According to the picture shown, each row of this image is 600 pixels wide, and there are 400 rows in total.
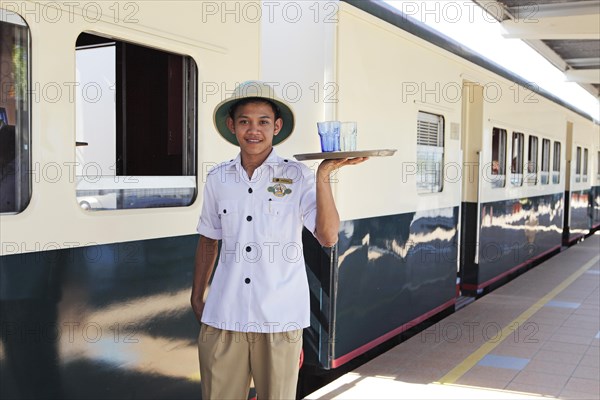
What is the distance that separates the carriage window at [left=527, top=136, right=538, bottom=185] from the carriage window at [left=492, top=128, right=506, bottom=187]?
52.1 inches

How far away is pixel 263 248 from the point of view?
238 centimetres

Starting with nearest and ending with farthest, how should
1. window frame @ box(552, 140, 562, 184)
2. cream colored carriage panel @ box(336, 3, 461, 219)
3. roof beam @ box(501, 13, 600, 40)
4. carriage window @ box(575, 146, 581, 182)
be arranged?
cream colored carriage panel @ box(336, 3, 461, 219)
roof beam @ box(501, 13, 600, 40)
window frame @ box(552, 140, 562, 184)
carriage window @ box(575, 146, 581, 182)

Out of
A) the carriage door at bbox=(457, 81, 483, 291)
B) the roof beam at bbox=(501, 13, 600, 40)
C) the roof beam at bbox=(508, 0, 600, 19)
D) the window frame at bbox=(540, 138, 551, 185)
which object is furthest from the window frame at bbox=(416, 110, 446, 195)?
the window frame at bbox=(540, 138, 551, 185)

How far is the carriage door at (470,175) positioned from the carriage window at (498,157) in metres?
0.57

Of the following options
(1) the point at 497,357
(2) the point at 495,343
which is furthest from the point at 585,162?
(1) the point at 497,357

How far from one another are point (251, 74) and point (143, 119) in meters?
0.58

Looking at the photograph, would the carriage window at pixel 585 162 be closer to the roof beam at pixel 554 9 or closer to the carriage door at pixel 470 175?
the roof beam at pixel 554 9

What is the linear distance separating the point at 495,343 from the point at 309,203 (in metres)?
4.22

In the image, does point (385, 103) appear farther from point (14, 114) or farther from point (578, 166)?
point (578, 166)

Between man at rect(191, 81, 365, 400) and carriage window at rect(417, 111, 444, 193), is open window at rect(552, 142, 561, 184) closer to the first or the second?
carriage window at rect(417, 111, 444, 193)

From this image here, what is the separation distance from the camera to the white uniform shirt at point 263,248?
2.38m

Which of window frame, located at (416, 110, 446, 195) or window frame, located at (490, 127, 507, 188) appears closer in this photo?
window frame, located at (416, 110, 446, 195)

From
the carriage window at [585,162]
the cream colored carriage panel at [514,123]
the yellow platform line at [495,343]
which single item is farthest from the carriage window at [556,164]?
the carriage window at [585,162]

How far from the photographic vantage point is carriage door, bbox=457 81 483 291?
7.55 metres
